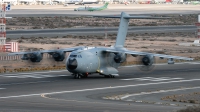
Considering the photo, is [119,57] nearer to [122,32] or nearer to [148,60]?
[148,60]

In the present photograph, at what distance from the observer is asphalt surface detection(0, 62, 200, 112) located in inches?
1300

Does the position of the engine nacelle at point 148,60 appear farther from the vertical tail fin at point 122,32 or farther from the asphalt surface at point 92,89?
the vertical tail fin at point 122,32

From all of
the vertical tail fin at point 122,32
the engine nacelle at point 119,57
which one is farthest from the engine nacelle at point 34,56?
the vertical tail fin at point 122,32

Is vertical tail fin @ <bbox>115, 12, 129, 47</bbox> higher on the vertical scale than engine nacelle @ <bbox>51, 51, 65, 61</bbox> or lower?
higher

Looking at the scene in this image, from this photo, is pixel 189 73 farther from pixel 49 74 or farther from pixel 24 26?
pixel 24 26

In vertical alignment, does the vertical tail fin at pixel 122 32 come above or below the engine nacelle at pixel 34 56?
above

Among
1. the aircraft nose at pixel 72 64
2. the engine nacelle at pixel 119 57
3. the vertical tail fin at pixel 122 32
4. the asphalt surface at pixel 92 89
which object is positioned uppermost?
the vertical tail fin at pixel 122 32

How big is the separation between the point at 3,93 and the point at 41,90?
3.29 m

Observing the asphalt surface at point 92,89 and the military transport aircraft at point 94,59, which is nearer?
the asphalt surface at point 92,89

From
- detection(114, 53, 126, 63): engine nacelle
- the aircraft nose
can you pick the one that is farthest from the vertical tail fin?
the aircraft nose

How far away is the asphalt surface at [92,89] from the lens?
3303 centimetres

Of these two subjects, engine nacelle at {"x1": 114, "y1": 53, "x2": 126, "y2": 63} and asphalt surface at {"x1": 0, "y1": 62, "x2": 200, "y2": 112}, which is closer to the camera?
asphalt surface at {"x1": 0, "y1": 62, "x2": 200, "y2": 112}

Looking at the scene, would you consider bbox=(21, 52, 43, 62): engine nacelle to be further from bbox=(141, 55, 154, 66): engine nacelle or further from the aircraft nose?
→ bbox=(141, 55, 154, 66): engine nacelle

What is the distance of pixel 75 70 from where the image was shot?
49.3m
